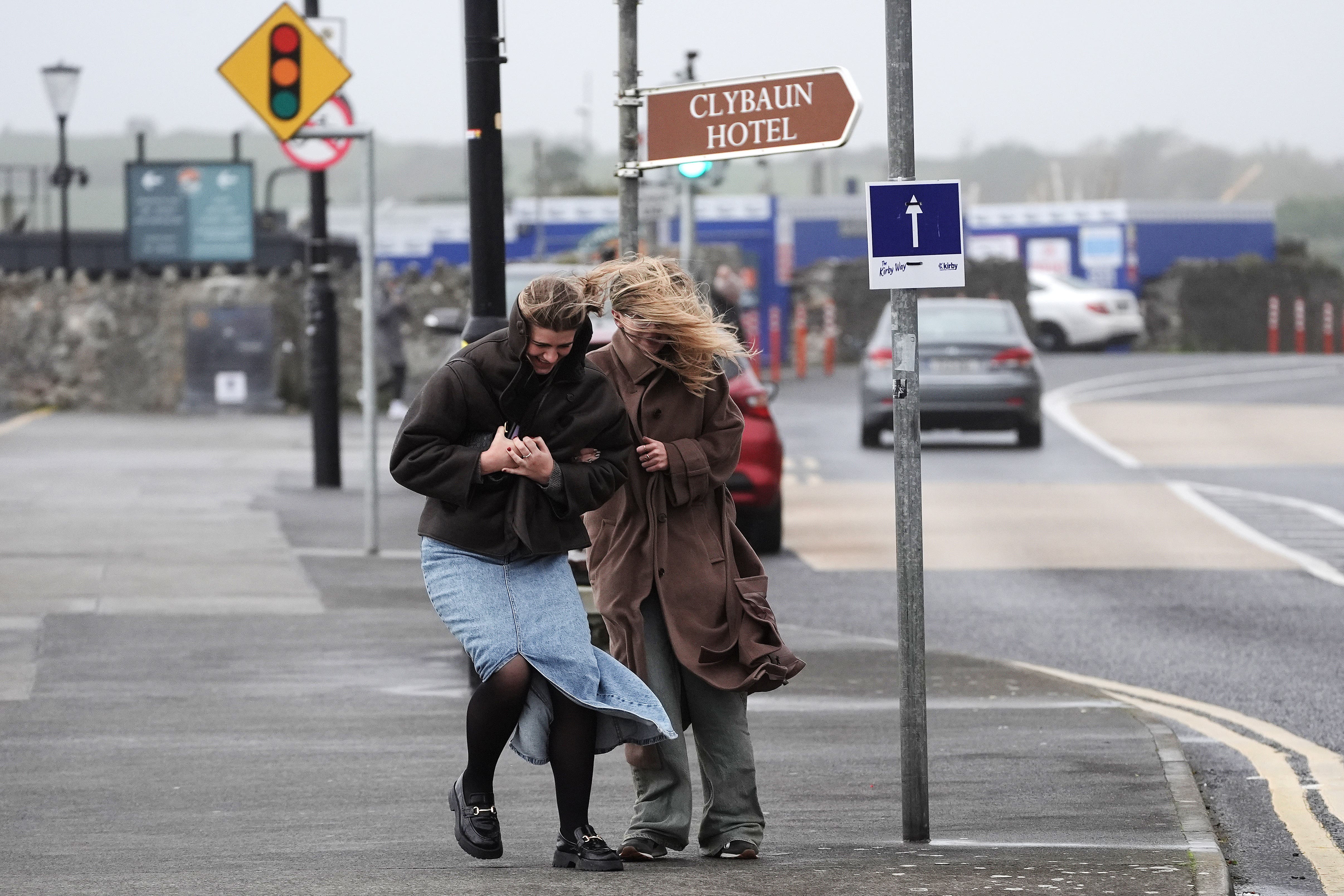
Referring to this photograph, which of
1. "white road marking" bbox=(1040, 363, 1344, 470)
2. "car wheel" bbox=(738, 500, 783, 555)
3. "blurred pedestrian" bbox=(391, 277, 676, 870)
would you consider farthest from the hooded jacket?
"white road marking" bbox=(1040, 363, 1344, 470)

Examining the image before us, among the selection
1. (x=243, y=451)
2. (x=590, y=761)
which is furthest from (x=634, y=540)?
(x=243, y=451)

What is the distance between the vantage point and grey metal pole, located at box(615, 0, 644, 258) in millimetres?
8250

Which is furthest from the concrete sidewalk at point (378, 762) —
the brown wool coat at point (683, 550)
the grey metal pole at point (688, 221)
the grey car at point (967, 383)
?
the grey metal pole at point (688, 221)

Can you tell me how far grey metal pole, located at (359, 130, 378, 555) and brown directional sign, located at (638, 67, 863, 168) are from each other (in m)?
6.17

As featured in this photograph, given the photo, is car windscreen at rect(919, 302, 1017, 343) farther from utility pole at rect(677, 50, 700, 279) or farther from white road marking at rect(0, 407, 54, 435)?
white road marking at rect(0, 407, 54, 435)

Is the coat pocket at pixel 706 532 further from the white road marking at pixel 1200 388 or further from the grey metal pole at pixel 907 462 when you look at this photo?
the white road marking at pixel 1200 388

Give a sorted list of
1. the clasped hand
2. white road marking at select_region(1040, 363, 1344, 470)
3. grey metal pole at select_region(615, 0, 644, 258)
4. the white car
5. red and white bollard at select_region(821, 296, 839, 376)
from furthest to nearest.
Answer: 1. the white car
2. red and white bollard at select_region(821, 296, 839, 376)
3. white road marking at select_region(1040, 363, 1344, 470)
4. grey metal pole at select_region(615, 0, 644, 258)
5. the clasped hand

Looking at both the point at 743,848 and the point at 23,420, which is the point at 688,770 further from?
the point at 23,420

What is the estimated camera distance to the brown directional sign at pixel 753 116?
664 centimetres

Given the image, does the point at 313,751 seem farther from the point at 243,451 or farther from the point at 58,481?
the point at 243,451

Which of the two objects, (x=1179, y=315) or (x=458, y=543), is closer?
(x=458, y=543)

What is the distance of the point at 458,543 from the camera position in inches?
213

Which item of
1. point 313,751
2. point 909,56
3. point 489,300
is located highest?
point 909,56

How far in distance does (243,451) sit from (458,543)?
15858mm
